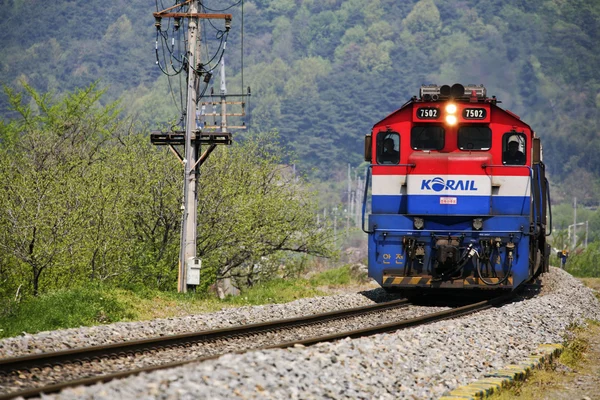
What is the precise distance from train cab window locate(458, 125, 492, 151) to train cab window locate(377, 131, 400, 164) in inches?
48.5

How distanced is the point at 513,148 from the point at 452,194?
1.49 m

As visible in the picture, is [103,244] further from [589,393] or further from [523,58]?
[523,58]

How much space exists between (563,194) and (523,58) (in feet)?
103

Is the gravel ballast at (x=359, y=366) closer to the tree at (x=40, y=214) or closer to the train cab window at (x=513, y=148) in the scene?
the train cab window at (x=513, y=148)

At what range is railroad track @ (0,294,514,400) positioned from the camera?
9.26 meters

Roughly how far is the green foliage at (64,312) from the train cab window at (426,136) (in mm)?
6418

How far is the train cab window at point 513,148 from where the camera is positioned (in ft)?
57.9

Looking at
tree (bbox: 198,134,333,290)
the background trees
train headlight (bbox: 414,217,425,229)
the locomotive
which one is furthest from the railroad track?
tree (bbox: 198,134,333,290)

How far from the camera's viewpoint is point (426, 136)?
1808 cm

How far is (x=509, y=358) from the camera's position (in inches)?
467

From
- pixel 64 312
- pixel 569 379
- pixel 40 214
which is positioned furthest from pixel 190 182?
pixel 569 379

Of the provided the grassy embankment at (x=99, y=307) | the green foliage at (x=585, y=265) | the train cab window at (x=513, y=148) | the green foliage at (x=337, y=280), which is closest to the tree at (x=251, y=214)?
the green foliage at (x=337, y=280)

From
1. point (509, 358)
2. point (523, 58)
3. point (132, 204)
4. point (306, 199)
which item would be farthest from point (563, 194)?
point (509, 358)

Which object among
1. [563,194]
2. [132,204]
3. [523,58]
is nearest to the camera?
[132,204]
